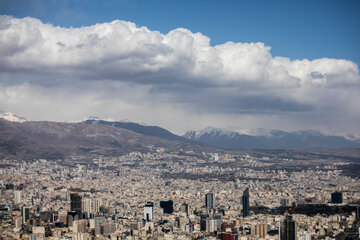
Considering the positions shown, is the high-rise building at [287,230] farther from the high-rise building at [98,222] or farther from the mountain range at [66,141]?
the mountain range at [66,141]

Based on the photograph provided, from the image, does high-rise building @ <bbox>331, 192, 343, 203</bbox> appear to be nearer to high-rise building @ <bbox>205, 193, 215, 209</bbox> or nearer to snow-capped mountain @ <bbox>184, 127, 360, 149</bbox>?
high-rise building @ <bbox>205, 193, 215, 209</bbox>

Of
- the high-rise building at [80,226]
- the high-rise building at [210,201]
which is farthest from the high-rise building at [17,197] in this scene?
the high-rise building at [210,201]

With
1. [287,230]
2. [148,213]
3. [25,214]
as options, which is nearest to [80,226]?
[25,214]

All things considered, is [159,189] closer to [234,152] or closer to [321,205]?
[321,205]

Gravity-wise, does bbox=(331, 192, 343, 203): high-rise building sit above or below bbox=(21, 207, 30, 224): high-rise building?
above

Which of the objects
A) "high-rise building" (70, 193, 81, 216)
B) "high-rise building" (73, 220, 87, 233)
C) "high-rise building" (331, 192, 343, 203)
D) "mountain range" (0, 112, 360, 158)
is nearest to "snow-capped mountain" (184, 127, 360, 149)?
"mountain range" (0, 112, 360, 158)

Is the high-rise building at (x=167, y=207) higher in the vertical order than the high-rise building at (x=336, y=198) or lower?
lower
